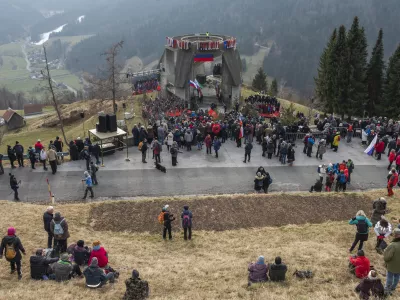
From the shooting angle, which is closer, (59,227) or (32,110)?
(59,227)

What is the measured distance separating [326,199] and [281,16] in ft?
579

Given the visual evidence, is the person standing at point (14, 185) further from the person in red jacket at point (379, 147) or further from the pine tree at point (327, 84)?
the pine tree at point (327, 84)

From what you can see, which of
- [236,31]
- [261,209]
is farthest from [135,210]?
[236,31]

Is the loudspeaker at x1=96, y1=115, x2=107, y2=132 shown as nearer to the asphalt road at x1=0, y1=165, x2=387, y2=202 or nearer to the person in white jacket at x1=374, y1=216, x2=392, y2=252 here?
the asphalt road at x1=0, y1=165, x2=387, y2=202

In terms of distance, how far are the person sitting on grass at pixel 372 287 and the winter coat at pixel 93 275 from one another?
23.0 ft

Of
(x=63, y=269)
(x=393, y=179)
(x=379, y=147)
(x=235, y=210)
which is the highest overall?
(x=379, y=147)

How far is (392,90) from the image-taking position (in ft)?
118

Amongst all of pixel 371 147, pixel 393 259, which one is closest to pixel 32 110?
pixel 371 147

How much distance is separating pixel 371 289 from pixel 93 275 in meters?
7.37

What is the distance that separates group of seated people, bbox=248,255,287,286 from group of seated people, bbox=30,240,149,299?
9.87 feet

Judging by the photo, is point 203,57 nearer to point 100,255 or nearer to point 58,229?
point 58,229

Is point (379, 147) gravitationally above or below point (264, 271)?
above

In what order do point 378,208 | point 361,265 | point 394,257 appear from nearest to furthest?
1. point 394,257
2. point 361,265
3. point 378,208

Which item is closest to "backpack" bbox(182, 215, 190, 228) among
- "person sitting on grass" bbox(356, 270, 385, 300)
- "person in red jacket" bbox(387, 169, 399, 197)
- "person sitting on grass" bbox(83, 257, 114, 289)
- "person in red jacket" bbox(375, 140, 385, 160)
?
"person sitting on grass" bbox(83, 257, 114, 289)
